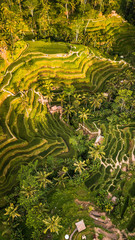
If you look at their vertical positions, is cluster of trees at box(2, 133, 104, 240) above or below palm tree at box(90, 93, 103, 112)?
below

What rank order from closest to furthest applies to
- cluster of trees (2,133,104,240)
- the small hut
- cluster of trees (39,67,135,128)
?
the small hut
cluster of trees (2,133,104,240)
cluster of trees (39,67,135,128)

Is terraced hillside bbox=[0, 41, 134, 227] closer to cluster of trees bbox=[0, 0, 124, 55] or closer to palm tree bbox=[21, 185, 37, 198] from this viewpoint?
cluster of trees bbox=[0, 0, 124, 55]

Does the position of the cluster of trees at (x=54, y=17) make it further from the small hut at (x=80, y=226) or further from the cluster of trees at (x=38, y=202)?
the small hut at (x=80, y=226)

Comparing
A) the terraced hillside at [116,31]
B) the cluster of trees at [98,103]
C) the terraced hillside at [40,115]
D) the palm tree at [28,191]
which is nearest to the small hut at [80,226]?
the terraced hillside at [40,115]

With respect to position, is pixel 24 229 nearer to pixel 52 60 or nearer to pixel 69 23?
pixel 52 60

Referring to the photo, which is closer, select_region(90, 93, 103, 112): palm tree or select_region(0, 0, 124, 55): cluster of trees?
select_region(90, 93, 103, 112): palm tree

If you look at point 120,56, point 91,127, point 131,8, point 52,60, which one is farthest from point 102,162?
point 131,8

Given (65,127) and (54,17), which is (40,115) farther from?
(54,17)

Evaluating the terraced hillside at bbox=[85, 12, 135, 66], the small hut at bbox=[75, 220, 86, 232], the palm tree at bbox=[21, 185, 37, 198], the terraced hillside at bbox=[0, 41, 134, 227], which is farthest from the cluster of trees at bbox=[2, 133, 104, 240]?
the terraced hillside at bbox=[85, 12, 135, 66]

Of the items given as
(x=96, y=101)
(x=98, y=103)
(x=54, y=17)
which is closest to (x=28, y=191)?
(x=96, y=101)
